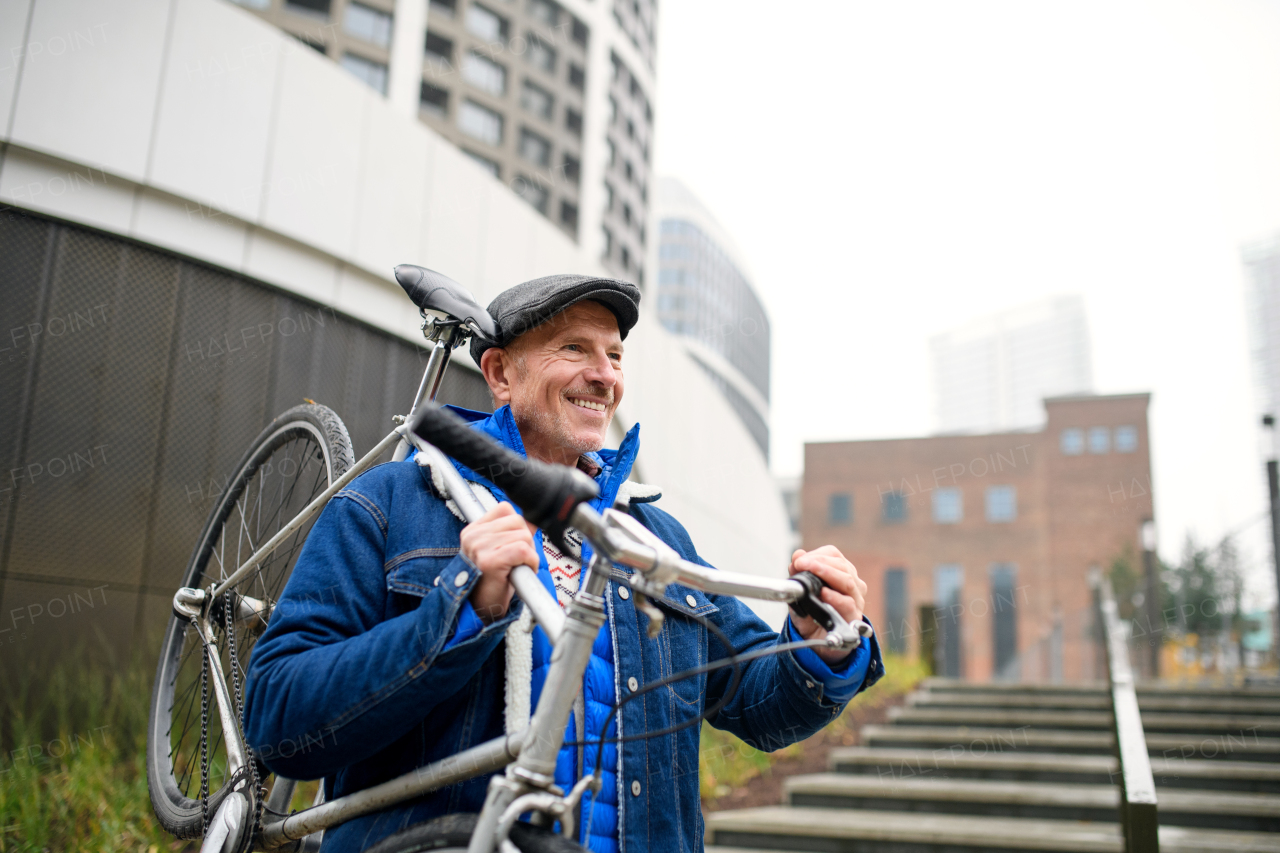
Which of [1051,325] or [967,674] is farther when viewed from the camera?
[1051,325]

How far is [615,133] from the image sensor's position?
38.0 meters

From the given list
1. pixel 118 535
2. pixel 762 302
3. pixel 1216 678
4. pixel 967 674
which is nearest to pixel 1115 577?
pixel 967 674

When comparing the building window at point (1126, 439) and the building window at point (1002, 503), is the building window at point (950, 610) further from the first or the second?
the building window at point (1126, 439)

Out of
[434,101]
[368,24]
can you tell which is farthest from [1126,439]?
[368,24]

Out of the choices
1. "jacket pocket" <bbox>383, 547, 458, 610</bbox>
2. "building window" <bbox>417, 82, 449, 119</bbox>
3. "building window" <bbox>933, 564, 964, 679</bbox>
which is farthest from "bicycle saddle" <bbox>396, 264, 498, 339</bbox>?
"building window" <bbox>417, 82, 449, 119</bbox>

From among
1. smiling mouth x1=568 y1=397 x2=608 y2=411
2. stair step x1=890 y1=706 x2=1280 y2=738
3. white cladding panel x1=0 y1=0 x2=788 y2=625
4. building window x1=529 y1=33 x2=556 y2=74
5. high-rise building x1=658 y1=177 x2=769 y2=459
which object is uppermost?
high-rise building x1=658 y1=177 x2=769 y2=459

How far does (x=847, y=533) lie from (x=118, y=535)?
3548 cm

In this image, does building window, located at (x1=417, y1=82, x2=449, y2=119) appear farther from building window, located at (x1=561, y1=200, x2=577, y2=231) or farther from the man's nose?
the man's nose

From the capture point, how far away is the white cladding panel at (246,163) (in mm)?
4891

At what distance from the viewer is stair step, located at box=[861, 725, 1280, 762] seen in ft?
21.8

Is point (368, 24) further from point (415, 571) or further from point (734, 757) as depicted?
point (415, 571)

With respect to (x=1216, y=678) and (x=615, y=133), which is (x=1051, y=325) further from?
(x=1216, y=678)

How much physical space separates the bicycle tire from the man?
0.19m

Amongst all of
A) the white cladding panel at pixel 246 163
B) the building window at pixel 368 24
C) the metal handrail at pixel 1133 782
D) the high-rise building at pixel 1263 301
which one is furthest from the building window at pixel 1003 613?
the metal handrail at pixel 1133 782
